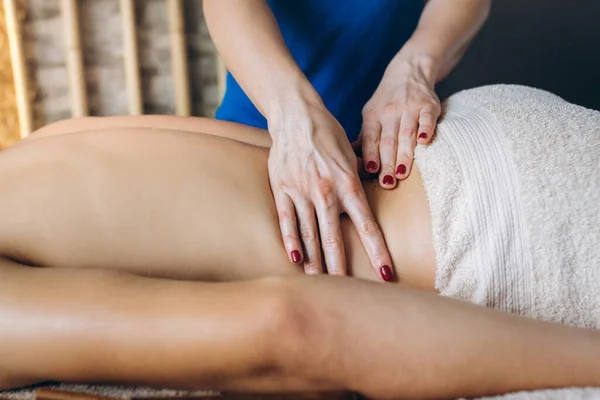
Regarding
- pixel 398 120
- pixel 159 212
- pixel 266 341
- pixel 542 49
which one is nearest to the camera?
pixel 266 341

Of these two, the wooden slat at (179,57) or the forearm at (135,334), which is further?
the wooden slat at (179,57)

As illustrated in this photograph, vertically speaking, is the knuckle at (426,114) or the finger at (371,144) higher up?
the knuckle at (426,114)

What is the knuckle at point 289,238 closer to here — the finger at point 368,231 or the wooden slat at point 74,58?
the finger at point 368,231

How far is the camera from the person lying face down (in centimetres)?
50

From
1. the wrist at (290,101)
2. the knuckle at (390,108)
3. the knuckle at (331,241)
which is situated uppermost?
the wrist at (290,101)

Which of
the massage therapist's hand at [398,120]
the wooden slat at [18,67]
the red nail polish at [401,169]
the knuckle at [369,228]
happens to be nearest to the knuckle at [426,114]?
the massage therapist's hand at [398,120]

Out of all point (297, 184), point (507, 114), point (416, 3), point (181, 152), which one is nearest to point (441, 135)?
point (507, 114)

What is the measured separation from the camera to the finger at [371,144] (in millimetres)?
792

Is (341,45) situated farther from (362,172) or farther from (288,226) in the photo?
(288,226)

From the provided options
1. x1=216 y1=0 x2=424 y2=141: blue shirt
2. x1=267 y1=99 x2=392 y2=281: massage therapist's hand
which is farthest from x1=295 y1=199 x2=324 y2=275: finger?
x1=216 y1=0 x2=424 y2=141: blue shirt

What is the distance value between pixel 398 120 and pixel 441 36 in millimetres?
303

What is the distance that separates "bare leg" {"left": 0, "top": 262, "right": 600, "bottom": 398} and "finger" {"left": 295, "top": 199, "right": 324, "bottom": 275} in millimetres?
147

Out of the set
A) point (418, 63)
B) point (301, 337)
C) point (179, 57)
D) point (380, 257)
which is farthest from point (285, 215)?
point (179, 57)

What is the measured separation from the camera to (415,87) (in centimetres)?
92
